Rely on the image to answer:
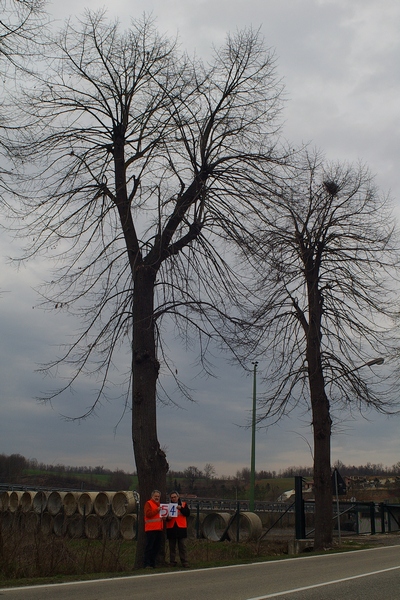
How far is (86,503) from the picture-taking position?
1096 inches

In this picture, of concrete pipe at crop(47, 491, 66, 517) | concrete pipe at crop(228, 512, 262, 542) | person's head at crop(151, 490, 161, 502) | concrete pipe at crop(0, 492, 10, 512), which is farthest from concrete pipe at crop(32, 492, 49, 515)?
person's head at crop(151, 490, 161, 502)

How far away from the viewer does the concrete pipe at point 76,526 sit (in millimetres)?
27433

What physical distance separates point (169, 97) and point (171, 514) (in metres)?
8.25

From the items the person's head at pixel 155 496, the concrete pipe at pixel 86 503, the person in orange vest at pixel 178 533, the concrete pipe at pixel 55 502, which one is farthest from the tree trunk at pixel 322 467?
the concrete pipe at pixel 55 502

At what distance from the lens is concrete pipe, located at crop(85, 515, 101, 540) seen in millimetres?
27031

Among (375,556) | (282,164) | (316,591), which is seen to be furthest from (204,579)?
(282,164)

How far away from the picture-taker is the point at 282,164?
43.0ft

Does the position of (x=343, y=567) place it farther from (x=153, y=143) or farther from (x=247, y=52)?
(x=247, y=52)

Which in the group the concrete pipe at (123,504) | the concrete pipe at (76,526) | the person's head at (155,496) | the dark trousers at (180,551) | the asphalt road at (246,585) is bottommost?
the asphalt road at (246,585)

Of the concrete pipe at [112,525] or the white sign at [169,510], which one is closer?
the white sign at [169,510]

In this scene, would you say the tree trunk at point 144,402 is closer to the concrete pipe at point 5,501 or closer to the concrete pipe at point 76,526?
the concrete pipe at point 76,526

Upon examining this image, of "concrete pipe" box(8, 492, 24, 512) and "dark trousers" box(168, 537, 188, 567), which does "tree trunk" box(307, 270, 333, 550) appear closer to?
"dark trousers" box(168, 537, 188, 567)

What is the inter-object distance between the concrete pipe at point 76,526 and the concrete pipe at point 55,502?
1.18 meters

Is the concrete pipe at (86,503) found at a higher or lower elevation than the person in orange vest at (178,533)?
higher
